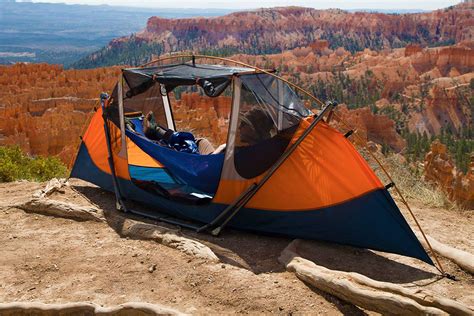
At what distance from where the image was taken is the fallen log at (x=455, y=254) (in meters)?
4.39

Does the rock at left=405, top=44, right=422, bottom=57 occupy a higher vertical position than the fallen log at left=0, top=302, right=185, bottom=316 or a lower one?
lower

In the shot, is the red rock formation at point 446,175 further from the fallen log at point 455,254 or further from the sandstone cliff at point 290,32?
the sandstone cliff at point 290,32

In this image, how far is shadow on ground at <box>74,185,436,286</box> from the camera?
172 inches

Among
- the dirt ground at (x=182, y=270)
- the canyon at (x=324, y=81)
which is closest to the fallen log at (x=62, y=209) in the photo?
the dirt ground at (x=182, y=270)

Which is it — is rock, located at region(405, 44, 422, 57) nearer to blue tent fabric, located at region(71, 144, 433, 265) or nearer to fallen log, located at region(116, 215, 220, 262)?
blue tent fabric, located at region(71, 144, 433, 265)

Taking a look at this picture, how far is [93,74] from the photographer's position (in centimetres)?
4612

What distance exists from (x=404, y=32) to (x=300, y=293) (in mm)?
155668

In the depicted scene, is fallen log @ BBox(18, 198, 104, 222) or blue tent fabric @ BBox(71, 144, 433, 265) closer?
blue tent fabric @ BBox(71, 144, 433, 265)

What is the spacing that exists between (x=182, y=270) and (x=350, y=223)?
5.30 feet

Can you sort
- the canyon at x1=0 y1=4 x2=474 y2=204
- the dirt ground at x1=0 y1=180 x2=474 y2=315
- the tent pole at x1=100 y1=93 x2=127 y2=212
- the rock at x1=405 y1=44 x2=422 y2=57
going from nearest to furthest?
the dirt ground at x1=0 y1=180 x2=474 y2=315
the tent pole at x1=100 y1=93 x2=127 y2=212
the canyon at x1=0 y1=4 x2=474 y2=204
the rock at x1=405 y1=44 x2=422 y2=57

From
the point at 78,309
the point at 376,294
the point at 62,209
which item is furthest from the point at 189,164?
the point at 376,294

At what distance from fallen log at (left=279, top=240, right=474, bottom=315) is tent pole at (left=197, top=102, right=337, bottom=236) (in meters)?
1.08

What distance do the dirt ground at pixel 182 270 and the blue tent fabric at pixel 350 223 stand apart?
120mm

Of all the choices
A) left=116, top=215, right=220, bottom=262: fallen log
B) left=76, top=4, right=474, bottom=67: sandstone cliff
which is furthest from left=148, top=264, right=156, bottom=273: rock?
left=76, top=4, right=474, bottom=67: sandstone cliff
